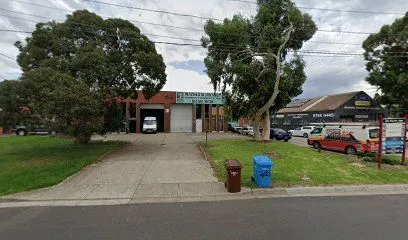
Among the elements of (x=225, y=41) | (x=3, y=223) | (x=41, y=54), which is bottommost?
(x=3, y=223)

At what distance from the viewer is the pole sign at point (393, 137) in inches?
575

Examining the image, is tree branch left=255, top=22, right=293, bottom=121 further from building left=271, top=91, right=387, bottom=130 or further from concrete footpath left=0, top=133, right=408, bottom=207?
building left=271, top=91, right=387, bottom=130

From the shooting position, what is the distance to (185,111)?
46.0m

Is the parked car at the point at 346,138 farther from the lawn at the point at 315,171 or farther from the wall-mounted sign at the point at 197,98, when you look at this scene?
the wall-mounted sign at the point at 197,98

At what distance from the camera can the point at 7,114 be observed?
17109mm

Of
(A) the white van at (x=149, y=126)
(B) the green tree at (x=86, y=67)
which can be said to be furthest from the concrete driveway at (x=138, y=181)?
(A) the white van at (x=149, y=126)

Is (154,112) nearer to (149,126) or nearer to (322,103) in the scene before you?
(149,126)

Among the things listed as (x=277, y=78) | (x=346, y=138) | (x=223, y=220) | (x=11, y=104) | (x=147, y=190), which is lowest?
(x=147, y=190)

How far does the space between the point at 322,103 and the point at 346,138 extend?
33214 millimetres

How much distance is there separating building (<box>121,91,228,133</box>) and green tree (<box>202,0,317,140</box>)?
65.3 ft

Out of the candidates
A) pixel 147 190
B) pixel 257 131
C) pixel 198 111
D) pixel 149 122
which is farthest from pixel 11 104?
pixel 198 111

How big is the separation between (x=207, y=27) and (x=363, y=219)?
19.7 metres

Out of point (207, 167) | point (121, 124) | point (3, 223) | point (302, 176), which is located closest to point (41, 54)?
point (121, 124)

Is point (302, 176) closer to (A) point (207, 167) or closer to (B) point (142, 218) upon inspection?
(A) point (207, 167)
